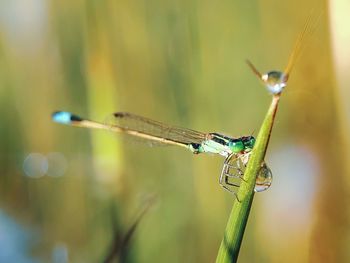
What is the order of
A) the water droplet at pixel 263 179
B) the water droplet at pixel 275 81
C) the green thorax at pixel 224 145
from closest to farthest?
the water droplet at pixel 275 81 → the water droplet at pixel 263 179 → the green thorax at pixel 224 145

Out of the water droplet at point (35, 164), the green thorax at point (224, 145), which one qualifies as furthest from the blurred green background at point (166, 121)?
the green thorax at point (224, 145)

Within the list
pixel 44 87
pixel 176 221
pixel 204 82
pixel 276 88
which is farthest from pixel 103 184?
pixel 276 88

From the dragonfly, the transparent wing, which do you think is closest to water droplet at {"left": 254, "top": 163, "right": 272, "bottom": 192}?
the dragonfly

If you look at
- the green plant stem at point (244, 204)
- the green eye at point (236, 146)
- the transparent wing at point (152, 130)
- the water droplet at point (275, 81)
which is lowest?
the green plant stem at point (244, 204)

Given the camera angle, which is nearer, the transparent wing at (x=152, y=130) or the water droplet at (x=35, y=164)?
the transparent wing at (x=152, y=130)

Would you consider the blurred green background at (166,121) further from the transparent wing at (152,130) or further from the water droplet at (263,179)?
the water droplet at (263,179)

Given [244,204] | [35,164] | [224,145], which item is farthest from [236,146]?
[35,164]

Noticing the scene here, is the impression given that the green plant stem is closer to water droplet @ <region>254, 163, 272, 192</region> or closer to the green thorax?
water droplet @ <region>254, 163, 272, 192</region>

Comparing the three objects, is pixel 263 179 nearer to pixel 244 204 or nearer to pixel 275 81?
pixel 244 204
